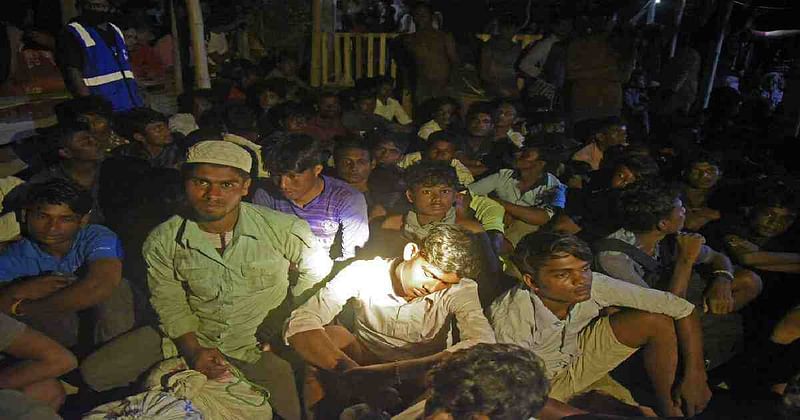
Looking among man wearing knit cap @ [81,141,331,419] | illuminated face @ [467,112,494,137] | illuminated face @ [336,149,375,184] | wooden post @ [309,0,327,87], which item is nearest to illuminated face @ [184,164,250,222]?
man wearing knit cap @ [81,141,331,419]

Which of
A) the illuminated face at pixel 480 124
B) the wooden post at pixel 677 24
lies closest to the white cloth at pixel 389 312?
the illuminated face at pixel 480 124

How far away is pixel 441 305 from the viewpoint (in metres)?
2.97

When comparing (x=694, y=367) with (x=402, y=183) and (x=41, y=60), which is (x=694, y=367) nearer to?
(x=402, y=183)

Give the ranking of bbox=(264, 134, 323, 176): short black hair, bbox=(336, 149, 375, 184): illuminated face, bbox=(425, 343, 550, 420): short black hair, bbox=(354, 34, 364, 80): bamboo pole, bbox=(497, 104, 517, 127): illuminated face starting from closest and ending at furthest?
bbox=(425, 343, 550, 420): short black hair, bbox=(264, 134, 323, 176): short black hair, bbox=(336, 149, 375, 184): illuminated face, bbox=(497, 104, 517, 127): illuminated face, bbox=(354, 34, 364, 80): bamboo pole

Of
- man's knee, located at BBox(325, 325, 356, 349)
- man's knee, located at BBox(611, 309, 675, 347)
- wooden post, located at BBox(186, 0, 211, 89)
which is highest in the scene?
wooden post, located at BBox(186, 0, 211, 89)

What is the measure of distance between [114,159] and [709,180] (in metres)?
5.09

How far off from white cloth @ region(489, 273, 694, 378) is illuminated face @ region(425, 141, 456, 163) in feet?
6.95

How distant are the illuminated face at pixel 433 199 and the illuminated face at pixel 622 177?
63.8 inches

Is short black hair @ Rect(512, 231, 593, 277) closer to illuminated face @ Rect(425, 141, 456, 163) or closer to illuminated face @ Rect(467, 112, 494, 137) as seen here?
illuminated face @ Rect(425, 141, 456, 163)

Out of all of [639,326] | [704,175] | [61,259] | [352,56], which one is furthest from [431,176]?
[352,56]

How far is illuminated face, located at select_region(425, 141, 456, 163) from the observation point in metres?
4.95

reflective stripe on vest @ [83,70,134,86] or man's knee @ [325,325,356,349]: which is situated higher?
reflective stripe on vest @ [83,70,134,86]

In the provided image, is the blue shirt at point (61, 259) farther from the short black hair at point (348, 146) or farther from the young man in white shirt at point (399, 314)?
the short black hair at point (348, 146)

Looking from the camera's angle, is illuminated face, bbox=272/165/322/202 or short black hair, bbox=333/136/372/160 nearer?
illuminated face, bbox=272/165/322/202
